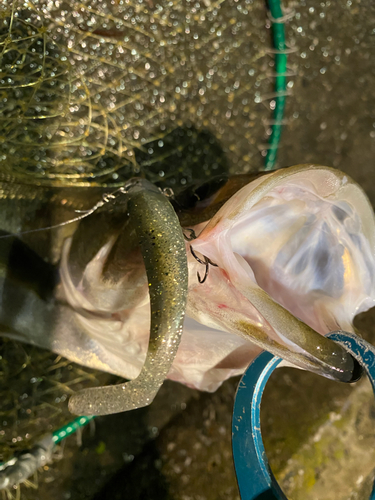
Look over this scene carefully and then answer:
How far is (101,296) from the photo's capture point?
902mm

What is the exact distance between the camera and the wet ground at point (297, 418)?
144 cm

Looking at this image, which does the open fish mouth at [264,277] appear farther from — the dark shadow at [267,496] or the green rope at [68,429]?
the green rope at [68,429]

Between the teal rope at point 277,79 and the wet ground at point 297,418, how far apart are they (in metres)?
0.04

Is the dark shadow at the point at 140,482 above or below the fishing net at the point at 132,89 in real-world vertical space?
below

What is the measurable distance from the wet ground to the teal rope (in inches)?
1.4

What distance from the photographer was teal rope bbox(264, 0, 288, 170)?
138cm

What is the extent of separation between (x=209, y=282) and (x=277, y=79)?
97cm

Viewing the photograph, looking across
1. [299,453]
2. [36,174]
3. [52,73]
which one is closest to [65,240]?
[36,174]

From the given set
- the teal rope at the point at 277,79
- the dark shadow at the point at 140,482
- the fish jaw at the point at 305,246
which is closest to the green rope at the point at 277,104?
the teal rope at the point at 277,79

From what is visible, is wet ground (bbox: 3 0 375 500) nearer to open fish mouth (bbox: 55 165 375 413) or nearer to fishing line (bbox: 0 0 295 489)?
fishing line (bbox: 0 0 295 489)

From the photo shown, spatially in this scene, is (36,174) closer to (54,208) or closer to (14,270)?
(54,208)

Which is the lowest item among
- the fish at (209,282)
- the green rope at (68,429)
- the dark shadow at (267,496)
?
the green rope at (68,429)

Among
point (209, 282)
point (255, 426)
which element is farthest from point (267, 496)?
point (209, 282)

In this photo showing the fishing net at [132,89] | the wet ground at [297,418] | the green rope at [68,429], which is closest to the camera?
the fishing net at [132,89]
